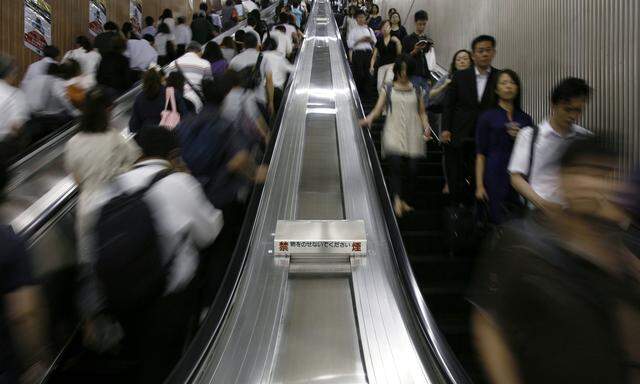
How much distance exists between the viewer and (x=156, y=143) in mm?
2939

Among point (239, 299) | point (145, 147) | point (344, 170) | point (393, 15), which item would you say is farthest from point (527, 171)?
point (393, 15)

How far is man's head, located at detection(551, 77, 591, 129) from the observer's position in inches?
134

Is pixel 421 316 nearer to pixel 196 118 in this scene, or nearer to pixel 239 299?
pixel 239 299

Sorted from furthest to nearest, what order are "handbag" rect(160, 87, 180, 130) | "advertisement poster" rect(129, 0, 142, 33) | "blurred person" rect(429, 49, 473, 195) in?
"advertisement poster" rect(129, 0, 142, 33)
"blurred person" rect(429, 49, 473, 195)
"handbag" rect(160, 87, 180, 130)

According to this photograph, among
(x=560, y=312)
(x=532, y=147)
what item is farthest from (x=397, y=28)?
(x=560, y=312)

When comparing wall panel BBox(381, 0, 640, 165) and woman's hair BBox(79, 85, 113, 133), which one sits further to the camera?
wall panel BBox(381, 0, 640, 165)

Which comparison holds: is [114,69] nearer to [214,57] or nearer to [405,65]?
[214,57]

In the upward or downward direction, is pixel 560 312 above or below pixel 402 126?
below

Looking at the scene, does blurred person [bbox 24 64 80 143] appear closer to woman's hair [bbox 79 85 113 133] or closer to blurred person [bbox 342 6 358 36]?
woman's hair [bbox 79 85 113 133]

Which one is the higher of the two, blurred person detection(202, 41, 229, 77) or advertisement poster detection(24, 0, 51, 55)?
advertisement poster detection(24, 0, 51, 55)

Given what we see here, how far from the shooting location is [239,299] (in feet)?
12.5

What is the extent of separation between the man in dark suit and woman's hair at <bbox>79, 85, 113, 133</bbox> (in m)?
3.13

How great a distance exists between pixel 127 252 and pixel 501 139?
9.74 feet

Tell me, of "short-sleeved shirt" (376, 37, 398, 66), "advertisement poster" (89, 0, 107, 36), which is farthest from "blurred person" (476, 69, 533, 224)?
"advertisement poster" (89, 0, 107, 36)
